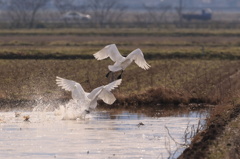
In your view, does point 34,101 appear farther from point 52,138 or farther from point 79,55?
point 79,55

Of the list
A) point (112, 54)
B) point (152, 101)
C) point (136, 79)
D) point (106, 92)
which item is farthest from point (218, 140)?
point (136, 79)

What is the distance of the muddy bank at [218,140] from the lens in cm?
1048

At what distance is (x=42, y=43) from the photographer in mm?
46125

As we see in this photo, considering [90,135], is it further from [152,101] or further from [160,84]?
[160,84]

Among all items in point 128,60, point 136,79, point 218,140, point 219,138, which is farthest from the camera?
point 136,79

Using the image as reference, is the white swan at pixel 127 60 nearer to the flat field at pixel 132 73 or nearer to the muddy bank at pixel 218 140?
the flat field at pixel 132 73

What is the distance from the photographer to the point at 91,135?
1380 cm

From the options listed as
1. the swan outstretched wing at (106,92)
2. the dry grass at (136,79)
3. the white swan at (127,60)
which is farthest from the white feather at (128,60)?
the dry grass at (136,79)

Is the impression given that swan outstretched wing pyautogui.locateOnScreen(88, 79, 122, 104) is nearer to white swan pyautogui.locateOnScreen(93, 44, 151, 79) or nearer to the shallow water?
the shallow water

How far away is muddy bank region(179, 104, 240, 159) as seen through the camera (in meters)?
10.5

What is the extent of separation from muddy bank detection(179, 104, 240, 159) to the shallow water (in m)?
0.45

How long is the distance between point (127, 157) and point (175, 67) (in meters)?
19.4

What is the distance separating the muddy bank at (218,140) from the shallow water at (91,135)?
45 centimetres

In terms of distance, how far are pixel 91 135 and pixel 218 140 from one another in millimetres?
3039
